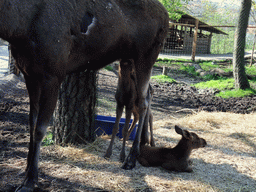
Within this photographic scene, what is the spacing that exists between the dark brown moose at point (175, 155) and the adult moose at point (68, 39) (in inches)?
9.6

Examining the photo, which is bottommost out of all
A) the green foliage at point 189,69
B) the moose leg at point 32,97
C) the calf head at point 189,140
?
the calf head at point 189,140

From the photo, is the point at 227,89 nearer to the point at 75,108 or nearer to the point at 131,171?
the point at 75,108

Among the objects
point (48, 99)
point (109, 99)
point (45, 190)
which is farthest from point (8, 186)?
point (109, 99)

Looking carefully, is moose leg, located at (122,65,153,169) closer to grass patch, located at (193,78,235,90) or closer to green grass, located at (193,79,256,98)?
green grass, located at (193,79,256,98)

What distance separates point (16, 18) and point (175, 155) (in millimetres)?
2719

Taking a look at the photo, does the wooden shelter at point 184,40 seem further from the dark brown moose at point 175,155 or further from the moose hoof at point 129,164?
the moose hoof at point 129,164

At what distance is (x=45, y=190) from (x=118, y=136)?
7.43ft

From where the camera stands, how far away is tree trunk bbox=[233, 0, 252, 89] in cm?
1159

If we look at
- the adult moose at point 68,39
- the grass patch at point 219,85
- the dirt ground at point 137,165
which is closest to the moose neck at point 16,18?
the adult moose at point 68,39

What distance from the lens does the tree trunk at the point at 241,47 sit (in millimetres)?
11586

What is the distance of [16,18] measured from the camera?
98.7 inches

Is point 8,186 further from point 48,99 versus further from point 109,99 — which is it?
point 109,99

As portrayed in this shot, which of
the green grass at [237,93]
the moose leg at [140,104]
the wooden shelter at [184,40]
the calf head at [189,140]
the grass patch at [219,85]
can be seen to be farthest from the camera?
the wooden shelter at [184,40]

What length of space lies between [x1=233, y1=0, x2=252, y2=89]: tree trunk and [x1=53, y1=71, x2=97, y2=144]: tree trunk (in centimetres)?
883
